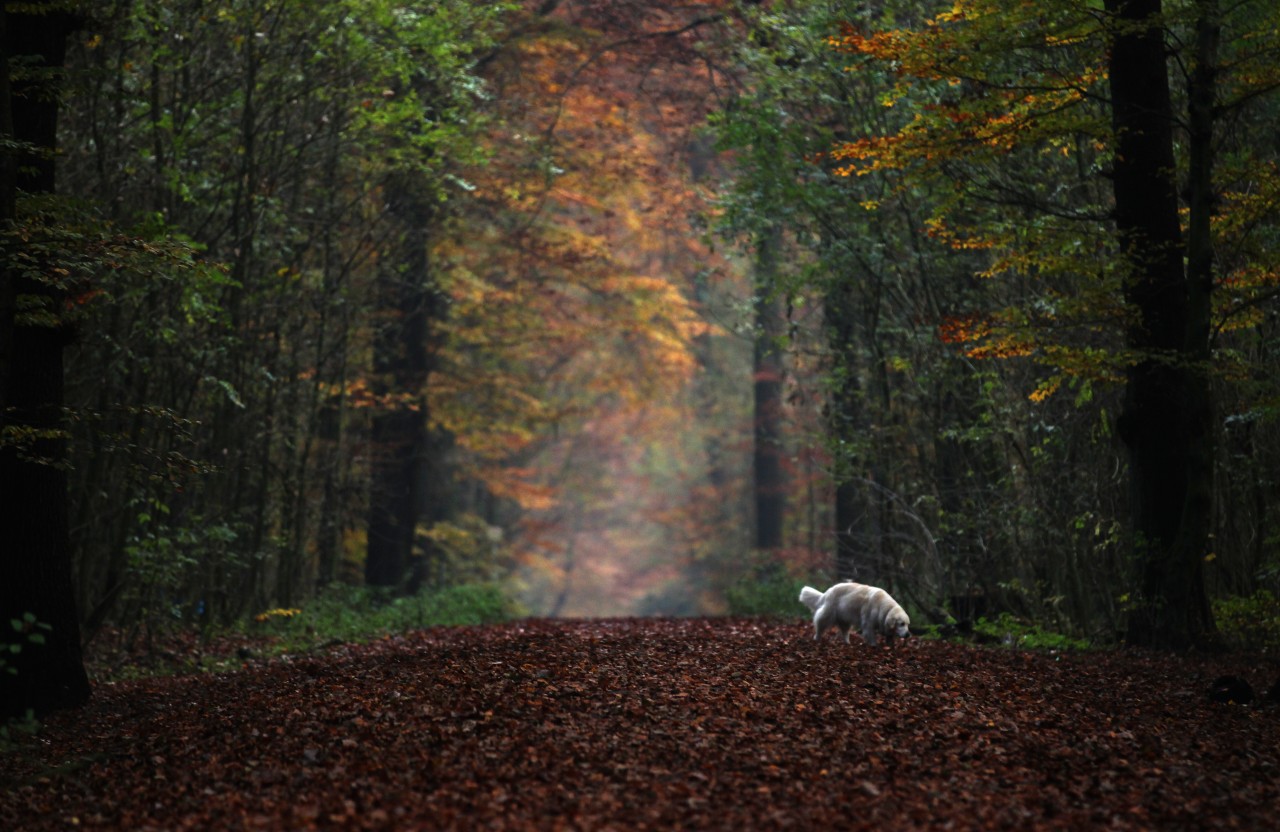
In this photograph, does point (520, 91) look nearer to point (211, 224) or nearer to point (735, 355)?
point (211, 224)

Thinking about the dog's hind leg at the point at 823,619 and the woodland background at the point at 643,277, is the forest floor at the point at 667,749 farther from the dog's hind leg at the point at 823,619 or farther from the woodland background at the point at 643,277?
the woodland background at the point at 643,277

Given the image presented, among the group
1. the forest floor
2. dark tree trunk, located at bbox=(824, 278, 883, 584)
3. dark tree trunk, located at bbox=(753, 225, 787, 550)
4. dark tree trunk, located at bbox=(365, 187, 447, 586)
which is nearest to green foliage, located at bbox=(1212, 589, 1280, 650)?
the forest floor

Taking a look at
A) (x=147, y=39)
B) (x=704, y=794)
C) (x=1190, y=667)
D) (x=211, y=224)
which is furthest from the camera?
(x=211, y=224)

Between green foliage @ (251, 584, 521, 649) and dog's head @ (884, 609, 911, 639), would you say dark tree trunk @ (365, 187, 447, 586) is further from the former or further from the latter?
dog's head @ (884, 609, 911, 639)

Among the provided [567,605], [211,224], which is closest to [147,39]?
[211,224]

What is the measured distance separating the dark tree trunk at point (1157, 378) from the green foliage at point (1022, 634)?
3.45 ft

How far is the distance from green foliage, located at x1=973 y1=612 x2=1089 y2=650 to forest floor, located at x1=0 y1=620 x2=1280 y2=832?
1.98 meters

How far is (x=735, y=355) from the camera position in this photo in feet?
123

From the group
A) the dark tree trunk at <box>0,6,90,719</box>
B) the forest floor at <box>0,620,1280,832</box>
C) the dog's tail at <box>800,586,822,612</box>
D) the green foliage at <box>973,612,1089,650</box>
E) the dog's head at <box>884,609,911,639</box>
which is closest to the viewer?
the forest floor at <box>0,620,1280,832</box>

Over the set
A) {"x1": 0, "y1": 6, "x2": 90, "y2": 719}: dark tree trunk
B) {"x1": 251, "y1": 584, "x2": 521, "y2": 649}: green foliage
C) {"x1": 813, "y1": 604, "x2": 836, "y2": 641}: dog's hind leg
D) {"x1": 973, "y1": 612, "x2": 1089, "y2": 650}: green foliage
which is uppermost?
{"x1": 0, "y1": 6, "x2": 90, "y2": 719}: dark tree trunk

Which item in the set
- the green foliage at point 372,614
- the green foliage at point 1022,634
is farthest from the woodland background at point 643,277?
the green foliage at point 372,614

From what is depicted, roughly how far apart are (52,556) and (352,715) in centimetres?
309

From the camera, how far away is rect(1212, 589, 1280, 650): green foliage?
35.1 ft

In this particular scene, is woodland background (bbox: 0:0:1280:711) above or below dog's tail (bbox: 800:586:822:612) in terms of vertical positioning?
above
